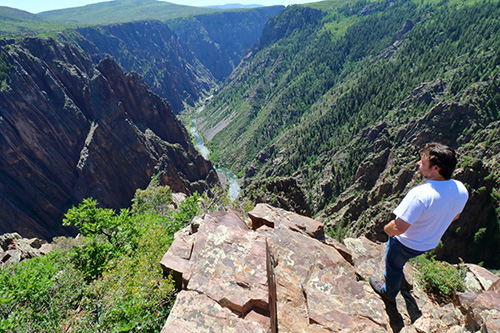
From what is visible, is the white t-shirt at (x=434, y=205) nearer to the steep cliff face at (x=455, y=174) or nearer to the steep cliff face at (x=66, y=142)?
the steep cliff face at (x=455, y=174)

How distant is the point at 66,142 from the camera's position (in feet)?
266

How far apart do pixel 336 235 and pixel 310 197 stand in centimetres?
4734

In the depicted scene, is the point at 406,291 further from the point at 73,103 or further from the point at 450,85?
the point at 450,85

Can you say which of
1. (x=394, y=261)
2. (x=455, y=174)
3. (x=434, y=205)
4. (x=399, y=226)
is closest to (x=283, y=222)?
(x=394, y=261)

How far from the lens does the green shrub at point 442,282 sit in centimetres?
1015

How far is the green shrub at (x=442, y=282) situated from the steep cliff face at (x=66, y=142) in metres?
80.7

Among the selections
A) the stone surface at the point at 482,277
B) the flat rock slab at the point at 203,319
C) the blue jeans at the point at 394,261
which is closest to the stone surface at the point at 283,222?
the blue jeans at the point at 394,261

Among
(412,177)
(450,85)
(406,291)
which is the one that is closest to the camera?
(406,291)

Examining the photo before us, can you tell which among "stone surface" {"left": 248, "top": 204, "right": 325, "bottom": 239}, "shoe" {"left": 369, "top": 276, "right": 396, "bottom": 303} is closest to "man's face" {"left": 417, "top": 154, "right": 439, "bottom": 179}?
"shoe" {"left": 369, "top": 276, "right": 396, "bottom": 303}

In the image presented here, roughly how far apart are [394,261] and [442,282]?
4110 millimetres

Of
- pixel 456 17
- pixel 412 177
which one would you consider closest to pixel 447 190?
pixel 412 177

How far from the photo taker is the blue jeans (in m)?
7.70

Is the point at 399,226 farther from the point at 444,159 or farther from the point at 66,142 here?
the point at 66,142

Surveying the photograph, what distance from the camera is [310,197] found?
108 m
